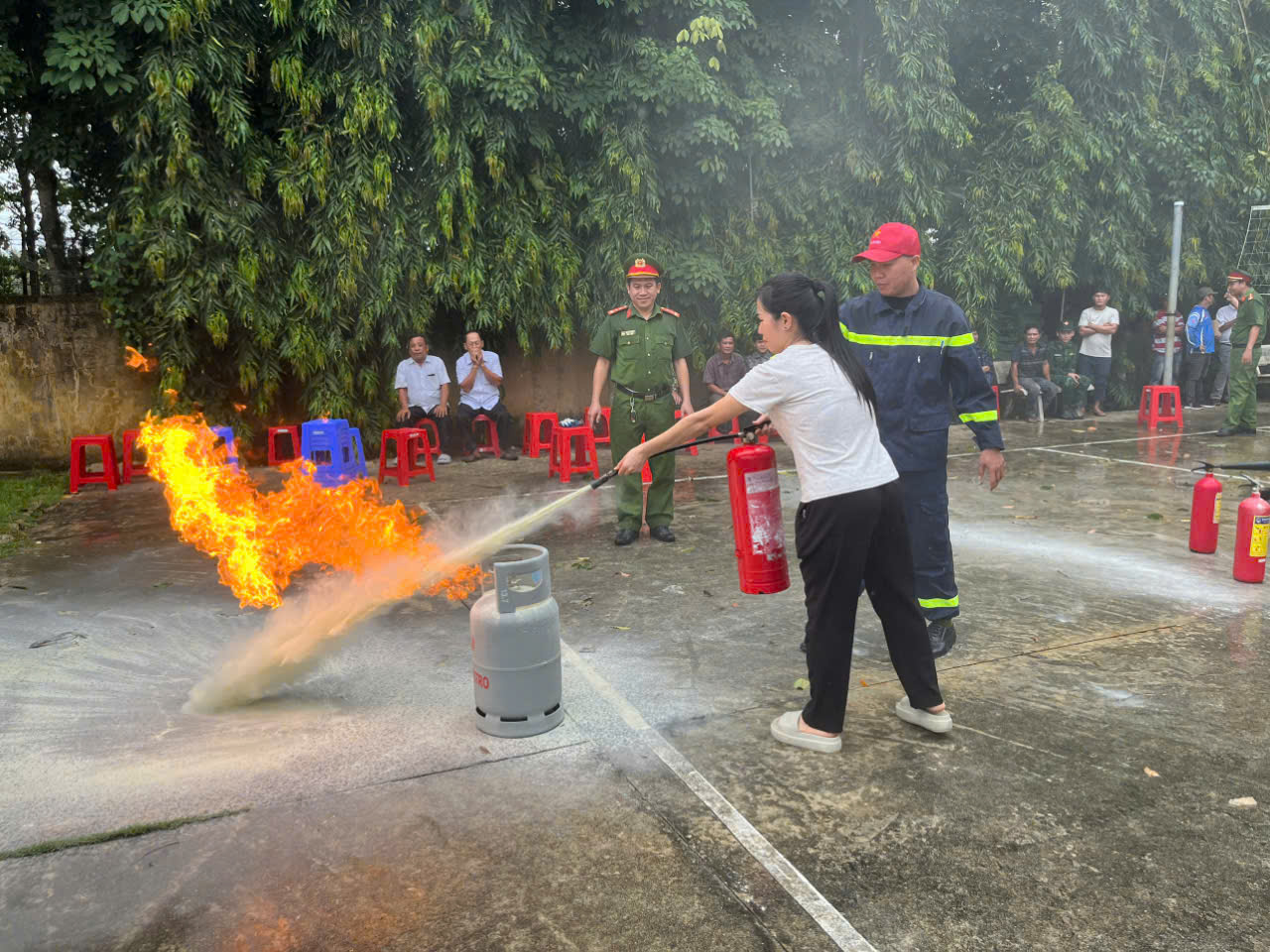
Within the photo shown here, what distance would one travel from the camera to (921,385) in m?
4.56

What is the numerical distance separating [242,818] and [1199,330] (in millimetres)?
17266

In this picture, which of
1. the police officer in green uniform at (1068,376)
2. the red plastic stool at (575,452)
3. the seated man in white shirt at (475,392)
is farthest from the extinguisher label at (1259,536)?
the police officer in green uniform at (1068,376)

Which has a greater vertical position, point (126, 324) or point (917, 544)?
point (126, 324)

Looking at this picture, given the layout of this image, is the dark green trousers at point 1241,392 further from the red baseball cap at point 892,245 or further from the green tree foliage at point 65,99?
the green tree foliage at point 65,99

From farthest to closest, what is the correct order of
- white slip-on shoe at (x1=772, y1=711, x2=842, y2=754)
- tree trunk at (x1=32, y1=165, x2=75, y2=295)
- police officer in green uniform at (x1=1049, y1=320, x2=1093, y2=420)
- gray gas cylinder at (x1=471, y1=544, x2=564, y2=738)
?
police officer in green uniform at (x1=1049, y1=320, x2=1093, y2=420)
tree trunk at (x1=32, y1=165, x2=75, y2=295)
gray gas cylinder at (x1=471, y1=544, x2=564, y2=738)
white slip-on shoe at (x1=772, y1=711, x2=842, y2=754)

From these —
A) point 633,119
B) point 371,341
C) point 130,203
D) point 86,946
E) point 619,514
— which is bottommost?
point 86,946

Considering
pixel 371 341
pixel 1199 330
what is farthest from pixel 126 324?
pixel 1199 330

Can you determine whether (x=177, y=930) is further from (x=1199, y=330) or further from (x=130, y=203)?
(x=1199, y=330)

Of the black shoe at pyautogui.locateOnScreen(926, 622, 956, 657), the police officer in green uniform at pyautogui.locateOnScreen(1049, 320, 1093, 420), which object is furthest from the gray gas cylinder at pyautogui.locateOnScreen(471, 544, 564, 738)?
the police officer in green uniform at pyautogui.locateOnScreen(1049, 320, 1093, 420)

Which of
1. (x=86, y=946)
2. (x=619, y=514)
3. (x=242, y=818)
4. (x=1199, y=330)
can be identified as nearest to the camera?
(x=86, y=946)

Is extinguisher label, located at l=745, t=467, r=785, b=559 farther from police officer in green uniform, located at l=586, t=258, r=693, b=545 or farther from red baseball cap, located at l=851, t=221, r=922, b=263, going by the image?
police officer in green uniform, located at l=586, t=258, r=693, b=545

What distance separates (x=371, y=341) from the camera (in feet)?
40.4

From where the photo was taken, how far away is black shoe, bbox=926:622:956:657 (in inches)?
190

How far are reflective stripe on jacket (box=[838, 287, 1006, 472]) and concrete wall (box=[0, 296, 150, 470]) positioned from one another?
10296mm
